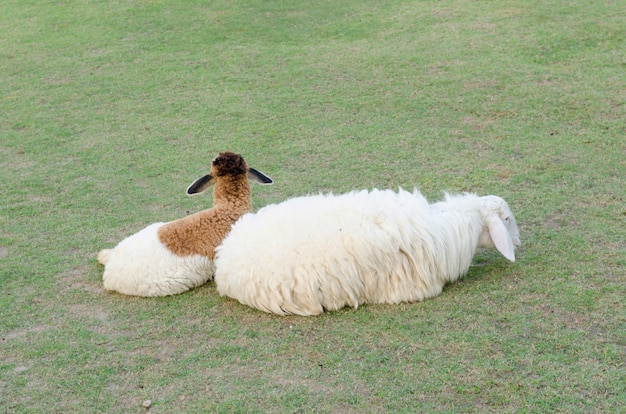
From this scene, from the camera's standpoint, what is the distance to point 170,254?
4527 mm

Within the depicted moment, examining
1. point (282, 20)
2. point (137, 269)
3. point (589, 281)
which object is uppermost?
point (282, 20)

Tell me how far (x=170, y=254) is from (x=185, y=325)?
0.49 metres

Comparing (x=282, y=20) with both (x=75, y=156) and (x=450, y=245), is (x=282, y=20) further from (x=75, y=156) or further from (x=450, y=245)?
(x=450, y=245)

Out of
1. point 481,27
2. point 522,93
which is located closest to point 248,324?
point 522,93

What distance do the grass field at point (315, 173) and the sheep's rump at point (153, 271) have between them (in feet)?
0.28

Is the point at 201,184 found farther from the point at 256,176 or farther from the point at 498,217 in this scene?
the point at 498,217

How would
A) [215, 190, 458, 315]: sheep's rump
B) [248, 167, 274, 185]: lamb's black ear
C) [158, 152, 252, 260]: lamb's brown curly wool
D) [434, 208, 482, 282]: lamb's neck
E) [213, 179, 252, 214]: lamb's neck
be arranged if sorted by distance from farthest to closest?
[248, 167, 274, 185]: lamb's black ear
[213, 179, 252, 214]: lamb's neck
[158, 152, 252, 260]: lamb's brown curly wool
[434, 208, 482, 282]: lamb's neck
[215, 190, 458, 315]: sheep's rump

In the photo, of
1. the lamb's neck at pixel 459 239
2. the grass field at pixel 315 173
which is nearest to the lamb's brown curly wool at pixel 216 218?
the grass field at pixel 315 173

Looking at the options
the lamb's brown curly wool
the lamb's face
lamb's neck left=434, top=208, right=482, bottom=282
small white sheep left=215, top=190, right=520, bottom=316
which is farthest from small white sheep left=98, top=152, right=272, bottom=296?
the lamb's face

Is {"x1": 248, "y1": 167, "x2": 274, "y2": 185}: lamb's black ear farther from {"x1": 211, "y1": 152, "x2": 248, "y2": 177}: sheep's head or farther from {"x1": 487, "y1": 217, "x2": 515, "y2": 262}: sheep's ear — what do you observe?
{"x1": 487, "y1": 217, "x2": 515, "y2": 262}: sheep's ear

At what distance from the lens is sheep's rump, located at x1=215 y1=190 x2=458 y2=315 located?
4223 millimetres

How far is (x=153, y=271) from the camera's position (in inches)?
177

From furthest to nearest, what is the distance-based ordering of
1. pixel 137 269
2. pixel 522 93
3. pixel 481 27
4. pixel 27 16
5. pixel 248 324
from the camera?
pixel 27 16
pixel 481 27
pixel 522 93
pixel 137 269
pixel 248 324

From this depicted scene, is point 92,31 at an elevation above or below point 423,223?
above
